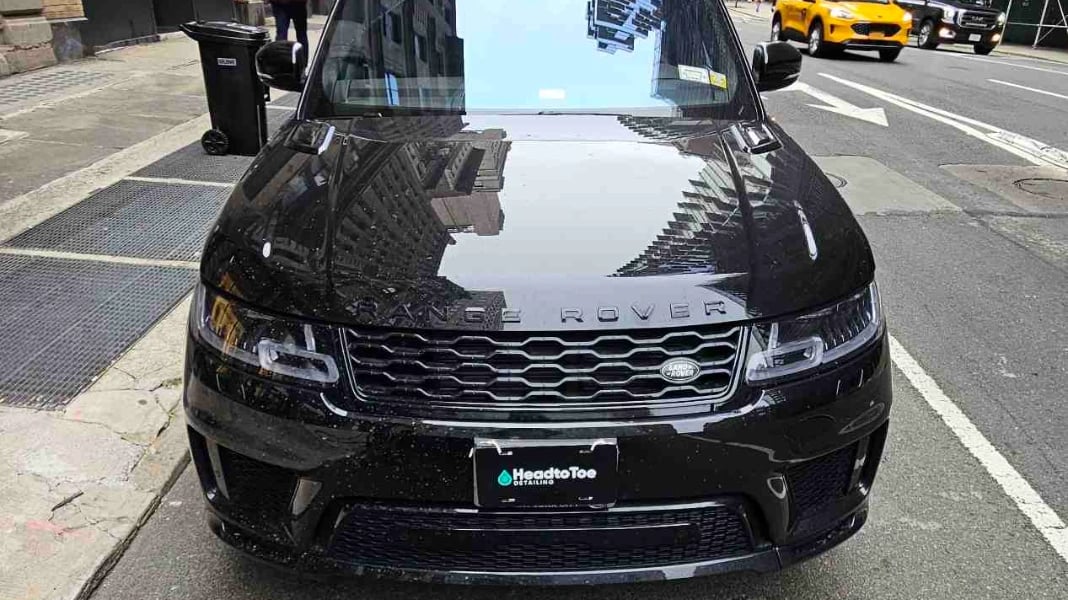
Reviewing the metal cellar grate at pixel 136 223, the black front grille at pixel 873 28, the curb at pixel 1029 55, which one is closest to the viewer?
the metal cellar grate at pixel 136 223

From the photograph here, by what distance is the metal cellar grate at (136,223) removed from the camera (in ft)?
17.0

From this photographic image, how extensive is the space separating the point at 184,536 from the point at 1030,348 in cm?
410

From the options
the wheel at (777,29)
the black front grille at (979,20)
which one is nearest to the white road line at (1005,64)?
the black front grille at (979,20)

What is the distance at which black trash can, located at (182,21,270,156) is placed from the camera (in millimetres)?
7062

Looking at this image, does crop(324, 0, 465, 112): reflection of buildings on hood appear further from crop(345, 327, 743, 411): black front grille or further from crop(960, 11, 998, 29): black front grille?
crop(960, 11, 998, 29): black front grille

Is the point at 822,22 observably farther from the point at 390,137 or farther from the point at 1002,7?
the point at 390,137

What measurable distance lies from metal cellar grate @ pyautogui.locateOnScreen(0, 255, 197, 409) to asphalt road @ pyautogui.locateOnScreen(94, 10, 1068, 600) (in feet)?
3.46

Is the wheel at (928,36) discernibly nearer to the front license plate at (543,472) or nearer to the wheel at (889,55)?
the wheel at (889,55)

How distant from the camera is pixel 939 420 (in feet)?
11.9

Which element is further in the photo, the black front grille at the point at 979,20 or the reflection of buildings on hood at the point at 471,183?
the black front grille at the point at 979,20

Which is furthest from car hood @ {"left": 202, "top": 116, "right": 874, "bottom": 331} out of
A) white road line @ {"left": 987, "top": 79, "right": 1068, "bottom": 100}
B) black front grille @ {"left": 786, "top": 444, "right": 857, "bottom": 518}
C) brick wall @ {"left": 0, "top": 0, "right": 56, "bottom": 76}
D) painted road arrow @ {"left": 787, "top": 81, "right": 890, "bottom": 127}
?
white road line @ {"left": 987, "top": 79, "right": 1068, "bottom": 100}

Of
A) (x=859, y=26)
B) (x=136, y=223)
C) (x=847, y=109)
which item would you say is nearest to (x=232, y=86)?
(x=136, y=223)

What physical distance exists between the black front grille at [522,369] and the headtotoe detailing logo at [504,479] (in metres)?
0.15

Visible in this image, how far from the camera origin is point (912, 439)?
11.4ft
